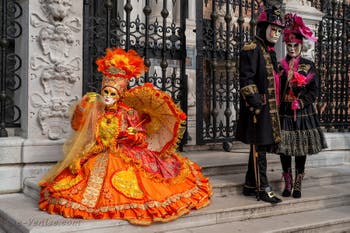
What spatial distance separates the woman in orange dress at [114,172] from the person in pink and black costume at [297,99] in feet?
4.24

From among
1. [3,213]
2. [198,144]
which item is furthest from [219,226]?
[198,144]

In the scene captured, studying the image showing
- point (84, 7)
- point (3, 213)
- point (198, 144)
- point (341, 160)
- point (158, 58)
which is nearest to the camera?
point (3, 213)

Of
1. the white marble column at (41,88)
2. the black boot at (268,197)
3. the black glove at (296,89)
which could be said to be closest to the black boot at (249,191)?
the black boot at (268,197)

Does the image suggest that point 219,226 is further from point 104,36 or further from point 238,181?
point 104,36

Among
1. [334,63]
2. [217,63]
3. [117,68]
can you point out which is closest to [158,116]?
[117,68]

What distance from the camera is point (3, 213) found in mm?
4559

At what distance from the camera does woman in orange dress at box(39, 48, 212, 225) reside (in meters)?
4.26

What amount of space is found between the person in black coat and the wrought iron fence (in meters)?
2.78

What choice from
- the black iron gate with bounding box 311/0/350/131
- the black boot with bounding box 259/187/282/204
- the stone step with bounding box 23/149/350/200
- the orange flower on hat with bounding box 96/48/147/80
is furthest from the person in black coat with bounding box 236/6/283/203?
the black iron gate with bounding box 311/0/350/131

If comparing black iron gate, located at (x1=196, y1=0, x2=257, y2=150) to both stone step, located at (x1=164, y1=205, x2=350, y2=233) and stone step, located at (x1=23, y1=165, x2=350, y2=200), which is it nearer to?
stone step, located at (x1=23, y1=165, x2=350, y2=200)

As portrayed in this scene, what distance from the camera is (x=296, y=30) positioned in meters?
5.32

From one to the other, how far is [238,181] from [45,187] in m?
2.47

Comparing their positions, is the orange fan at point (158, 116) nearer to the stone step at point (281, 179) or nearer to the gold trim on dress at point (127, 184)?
the gold trim on dress at point (127, 184)

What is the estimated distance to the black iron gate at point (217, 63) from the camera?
24.2 feet
